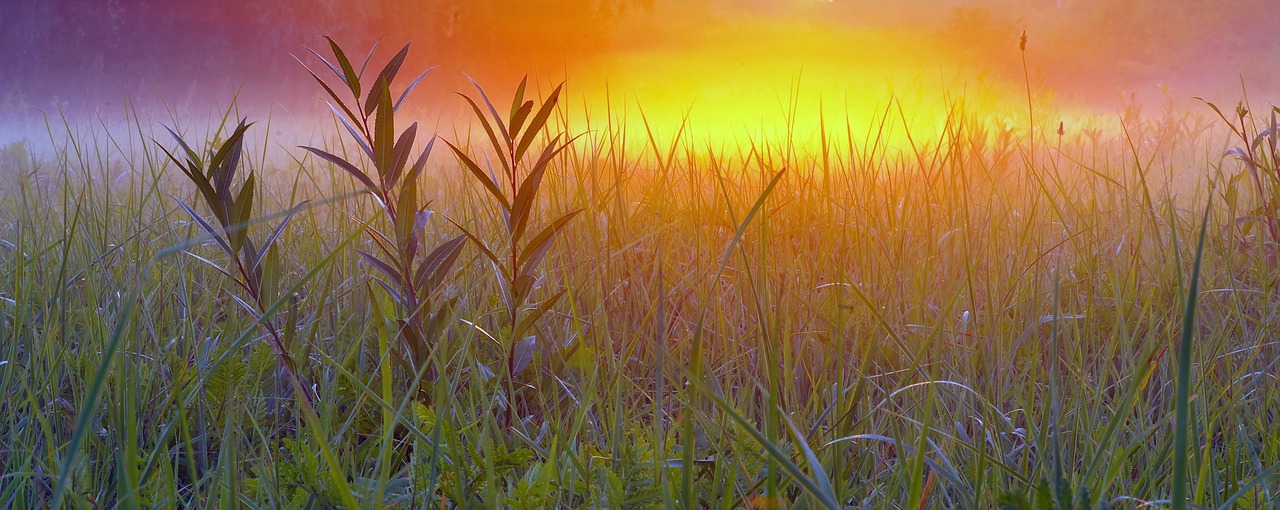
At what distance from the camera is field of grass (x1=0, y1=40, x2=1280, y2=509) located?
0.54 meters

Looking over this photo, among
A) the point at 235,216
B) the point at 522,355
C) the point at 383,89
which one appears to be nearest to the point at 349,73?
the point at 383,89

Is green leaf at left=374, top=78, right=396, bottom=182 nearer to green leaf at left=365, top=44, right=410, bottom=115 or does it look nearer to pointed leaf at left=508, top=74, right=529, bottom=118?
green leaf at left=365, top=44, right=410, bottom=115

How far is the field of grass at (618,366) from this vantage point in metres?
0.54

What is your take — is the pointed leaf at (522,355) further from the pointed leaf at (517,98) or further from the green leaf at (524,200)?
the pointed leaf at (517,98)

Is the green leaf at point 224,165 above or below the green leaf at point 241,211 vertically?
above

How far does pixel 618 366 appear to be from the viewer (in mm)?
861

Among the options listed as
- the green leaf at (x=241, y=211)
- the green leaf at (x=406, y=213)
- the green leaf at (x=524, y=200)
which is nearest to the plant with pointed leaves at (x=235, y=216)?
the green leaf at (x=241, y=211)

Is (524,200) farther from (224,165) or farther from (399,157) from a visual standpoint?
(224,165)

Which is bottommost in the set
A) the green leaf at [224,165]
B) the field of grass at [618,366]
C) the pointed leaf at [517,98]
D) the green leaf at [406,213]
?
the field of grass at [618,366]

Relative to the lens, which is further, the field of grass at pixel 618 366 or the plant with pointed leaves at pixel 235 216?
the plant with pointed leaves at pixel 235 216

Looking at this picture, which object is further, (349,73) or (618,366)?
(618,366)

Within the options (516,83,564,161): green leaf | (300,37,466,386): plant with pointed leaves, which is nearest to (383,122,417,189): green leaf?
(300,37,466,386): plant with pointed leaves

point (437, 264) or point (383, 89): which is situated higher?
point (383, 89)

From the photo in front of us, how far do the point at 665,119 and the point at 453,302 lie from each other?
1.49m
